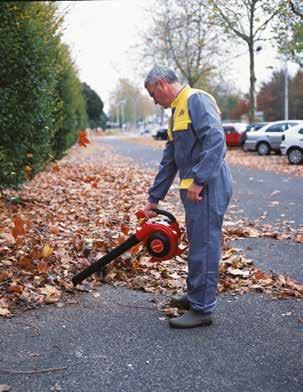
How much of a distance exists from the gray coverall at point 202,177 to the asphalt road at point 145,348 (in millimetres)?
371

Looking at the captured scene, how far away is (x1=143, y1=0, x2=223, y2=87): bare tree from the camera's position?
37469 millimetres

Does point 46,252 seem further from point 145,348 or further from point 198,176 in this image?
point 198,176

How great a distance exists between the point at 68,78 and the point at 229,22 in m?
13.0

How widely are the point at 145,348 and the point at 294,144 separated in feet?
58.3

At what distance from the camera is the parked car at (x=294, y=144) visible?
20.0 metres

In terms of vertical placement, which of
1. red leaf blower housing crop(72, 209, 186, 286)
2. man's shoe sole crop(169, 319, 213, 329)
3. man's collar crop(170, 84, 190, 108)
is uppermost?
man's collar crop(170, 84, 190, 108)

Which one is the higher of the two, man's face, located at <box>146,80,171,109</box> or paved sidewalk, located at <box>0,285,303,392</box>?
man's face, located at <box>146,80,171,109</box>

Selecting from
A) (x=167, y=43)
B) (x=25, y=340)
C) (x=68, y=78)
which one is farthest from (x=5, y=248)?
(x=167, y=43)

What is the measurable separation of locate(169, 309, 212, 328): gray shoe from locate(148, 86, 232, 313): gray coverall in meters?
0.05

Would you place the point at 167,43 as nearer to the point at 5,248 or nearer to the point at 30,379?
the point at 5,248

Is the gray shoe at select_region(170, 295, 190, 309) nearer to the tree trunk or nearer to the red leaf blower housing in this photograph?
the red leaf blower housing

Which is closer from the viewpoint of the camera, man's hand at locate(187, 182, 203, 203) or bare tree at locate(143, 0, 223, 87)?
man's hand at locate(187, 182, 203, 203)

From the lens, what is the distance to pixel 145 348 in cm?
355

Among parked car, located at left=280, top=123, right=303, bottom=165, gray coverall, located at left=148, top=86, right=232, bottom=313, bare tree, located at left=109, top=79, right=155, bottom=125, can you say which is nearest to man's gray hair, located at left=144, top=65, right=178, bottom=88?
gray coverall, located at left=148, top=86, right=232, bottom=313
